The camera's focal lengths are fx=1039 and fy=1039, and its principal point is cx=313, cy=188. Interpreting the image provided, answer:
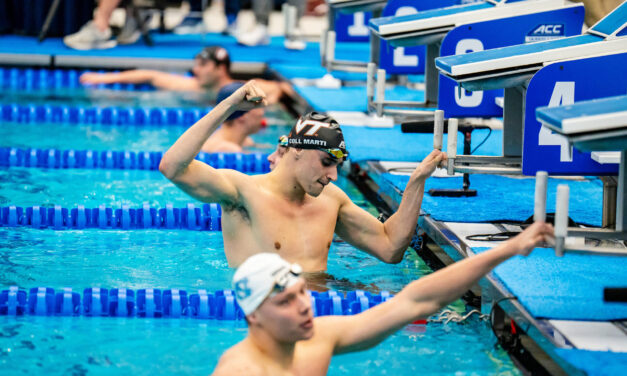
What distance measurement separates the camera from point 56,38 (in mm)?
12234

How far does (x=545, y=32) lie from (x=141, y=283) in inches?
125

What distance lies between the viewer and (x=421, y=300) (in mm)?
3021

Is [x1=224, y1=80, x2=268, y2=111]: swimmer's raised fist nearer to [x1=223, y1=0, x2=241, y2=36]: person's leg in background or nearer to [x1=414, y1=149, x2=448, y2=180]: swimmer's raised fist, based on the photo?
[x1=414, y1=149, x2=448, y2=180]: swimmer's raised fist

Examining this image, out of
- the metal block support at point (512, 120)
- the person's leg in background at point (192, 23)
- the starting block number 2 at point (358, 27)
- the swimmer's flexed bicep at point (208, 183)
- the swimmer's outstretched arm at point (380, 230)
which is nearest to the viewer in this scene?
the swimmer's flexed bicep at point (208, 183)

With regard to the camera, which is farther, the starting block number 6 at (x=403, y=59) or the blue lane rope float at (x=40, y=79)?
the blue lane rope float at (x=40, y=79)

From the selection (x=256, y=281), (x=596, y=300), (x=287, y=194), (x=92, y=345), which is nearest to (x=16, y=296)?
(x=92, y=345)

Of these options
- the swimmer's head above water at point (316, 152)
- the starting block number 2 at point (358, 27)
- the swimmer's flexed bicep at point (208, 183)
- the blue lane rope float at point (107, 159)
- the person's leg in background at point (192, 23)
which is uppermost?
the person's leg in background at point (192, 23)

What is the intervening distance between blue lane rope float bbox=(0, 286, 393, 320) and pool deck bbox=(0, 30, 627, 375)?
65 cm

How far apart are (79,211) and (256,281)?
3213mm

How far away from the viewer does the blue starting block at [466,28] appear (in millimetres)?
6336

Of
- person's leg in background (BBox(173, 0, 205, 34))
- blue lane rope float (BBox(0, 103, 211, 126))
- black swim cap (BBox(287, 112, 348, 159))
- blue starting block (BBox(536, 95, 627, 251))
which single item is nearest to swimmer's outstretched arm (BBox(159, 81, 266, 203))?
black swim cap (BBox(287, 112, 348, 159))

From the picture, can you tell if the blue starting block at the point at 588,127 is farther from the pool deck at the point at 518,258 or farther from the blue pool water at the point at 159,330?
the blue pool water at the point at 159,330

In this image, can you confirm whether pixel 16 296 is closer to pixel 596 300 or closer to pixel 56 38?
pixel 596 300

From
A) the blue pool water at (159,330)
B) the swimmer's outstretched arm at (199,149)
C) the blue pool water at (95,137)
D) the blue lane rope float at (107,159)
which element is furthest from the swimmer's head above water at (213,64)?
the swimmer's outstretched arm at (199,149)
